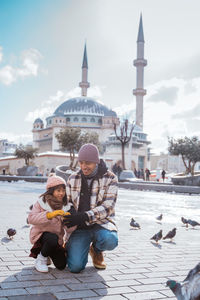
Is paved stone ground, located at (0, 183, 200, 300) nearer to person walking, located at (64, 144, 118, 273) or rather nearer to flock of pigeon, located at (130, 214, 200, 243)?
flock of pigeon, located at (130, 214, 200, 243)

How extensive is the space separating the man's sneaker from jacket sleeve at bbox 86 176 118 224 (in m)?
0.49

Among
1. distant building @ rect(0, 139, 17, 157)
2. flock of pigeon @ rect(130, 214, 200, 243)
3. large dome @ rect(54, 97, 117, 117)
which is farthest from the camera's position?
distant building @ rect(0, 139, 17, 157)

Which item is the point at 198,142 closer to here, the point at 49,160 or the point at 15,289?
the point at 49,160

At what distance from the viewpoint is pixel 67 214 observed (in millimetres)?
3049

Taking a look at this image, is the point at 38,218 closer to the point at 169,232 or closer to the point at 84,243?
the point at 84,243

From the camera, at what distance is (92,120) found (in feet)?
→ 254

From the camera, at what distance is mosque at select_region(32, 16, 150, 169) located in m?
65.2

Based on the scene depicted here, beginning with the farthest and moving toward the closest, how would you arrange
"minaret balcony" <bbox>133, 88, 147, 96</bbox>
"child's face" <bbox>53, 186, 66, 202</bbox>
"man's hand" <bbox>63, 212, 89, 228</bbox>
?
"minaret balcony" <bbox>133, 88, 147, 96</bbox> → "child's face" <bbox>53, 186, 66, 202</bbox> → "man's hand" <bbox>63, 212, 89, 228</bbox>

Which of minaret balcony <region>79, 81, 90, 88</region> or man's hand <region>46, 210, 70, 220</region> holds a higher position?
minaret balcony <region>79, 81, 90, 88</region>

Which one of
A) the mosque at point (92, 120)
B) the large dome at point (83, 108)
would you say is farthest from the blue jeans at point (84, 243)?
the large dome at point (83, 108)

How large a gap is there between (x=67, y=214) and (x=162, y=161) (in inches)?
3755

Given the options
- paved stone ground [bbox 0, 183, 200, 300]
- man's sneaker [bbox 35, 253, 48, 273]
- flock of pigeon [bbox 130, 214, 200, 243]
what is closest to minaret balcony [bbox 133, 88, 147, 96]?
flock of pigeon [bbox 130, 214, 200, 243]

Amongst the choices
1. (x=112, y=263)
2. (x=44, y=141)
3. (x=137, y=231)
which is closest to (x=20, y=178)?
(x=137, y=231)

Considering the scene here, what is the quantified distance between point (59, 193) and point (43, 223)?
29cm
